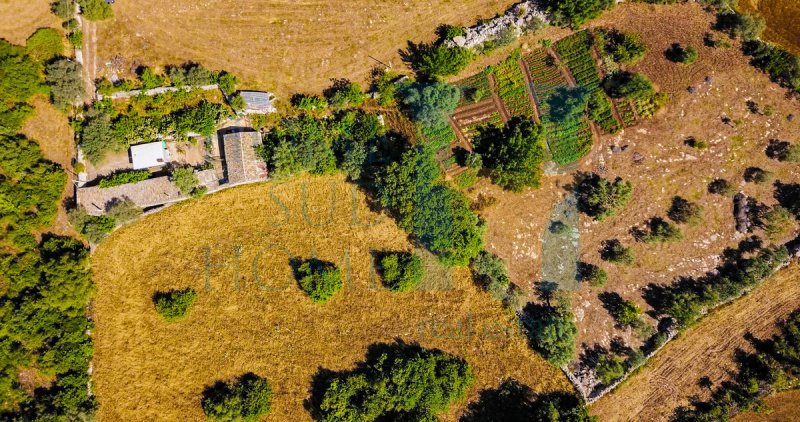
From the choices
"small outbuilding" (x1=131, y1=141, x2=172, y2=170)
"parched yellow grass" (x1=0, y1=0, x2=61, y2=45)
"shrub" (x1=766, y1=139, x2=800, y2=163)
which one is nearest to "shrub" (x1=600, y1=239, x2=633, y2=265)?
"shrub" (x1=766, y1=139, x2=800, y2=163)

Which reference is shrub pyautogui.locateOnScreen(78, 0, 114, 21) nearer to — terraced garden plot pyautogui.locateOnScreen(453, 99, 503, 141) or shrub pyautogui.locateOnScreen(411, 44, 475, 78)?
shrub pyautogui.locateOnScreen(411, 44, 475, 78)

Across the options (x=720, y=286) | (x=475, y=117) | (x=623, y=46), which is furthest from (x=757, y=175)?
(x=475, y=117)

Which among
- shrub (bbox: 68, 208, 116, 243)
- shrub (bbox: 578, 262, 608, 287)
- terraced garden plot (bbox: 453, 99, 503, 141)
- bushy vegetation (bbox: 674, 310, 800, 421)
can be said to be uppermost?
terraced garden plot (bbox: 453, 99, 503, 141)

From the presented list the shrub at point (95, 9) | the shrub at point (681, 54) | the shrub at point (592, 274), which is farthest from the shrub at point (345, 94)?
the shrub at point (681, 54)

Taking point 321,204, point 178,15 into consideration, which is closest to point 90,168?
point 178,15

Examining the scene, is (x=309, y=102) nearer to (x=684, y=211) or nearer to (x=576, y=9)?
(x=576, y=9)

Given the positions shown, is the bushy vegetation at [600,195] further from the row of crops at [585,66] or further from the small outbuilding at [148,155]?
the small outbuilding at [148,155]

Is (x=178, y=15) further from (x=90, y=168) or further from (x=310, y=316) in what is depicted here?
(x=310, y=316)
